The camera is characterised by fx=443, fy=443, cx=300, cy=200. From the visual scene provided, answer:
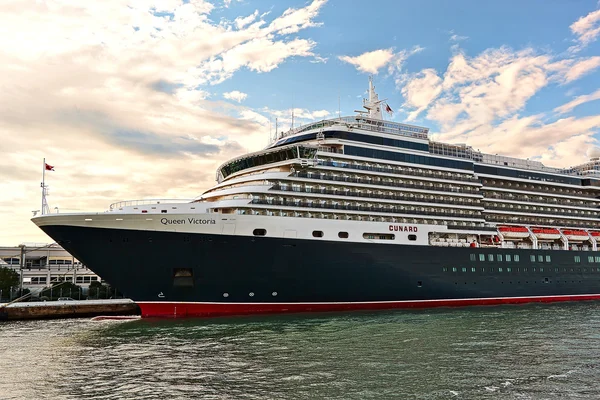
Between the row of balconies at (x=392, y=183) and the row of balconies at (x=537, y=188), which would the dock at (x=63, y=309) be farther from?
the row of balconies at (x=537, y=188)

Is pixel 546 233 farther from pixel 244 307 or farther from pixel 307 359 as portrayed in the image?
pixel 307 359

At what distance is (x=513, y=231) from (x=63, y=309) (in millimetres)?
37033

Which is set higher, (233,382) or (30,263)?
(30,263)

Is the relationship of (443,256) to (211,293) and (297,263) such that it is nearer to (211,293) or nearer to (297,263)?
(297,263)

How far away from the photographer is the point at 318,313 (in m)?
27.9

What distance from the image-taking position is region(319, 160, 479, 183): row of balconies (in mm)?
31688

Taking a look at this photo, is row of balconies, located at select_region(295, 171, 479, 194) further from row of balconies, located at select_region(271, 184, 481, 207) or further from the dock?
the dock

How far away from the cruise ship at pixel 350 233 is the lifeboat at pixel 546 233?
0.14 m

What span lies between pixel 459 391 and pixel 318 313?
15576mm

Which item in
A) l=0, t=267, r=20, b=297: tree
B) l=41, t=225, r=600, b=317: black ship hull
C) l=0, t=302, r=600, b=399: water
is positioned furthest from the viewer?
l=0, t=267, r=20, b=297: tree

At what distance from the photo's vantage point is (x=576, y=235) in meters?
41.9

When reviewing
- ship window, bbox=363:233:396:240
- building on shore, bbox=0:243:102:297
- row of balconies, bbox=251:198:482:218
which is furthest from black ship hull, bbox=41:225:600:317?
building on shore, bbox=0:243:102:297

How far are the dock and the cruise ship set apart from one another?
34.3 ft

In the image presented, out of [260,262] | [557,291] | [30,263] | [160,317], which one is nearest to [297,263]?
[260,262]
